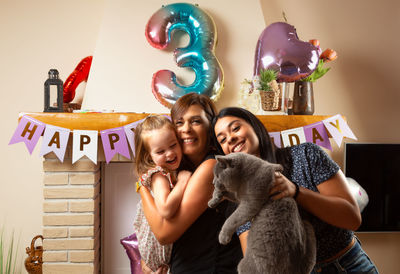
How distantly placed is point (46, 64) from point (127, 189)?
3.76 feet

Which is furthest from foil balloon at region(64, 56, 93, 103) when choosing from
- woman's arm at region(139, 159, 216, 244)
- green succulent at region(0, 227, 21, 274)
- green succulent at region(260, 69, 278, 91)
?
woman's arm at region(139, 159, 216, 244)

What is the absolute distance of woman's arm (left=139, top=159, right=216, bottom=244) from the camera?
1.18m

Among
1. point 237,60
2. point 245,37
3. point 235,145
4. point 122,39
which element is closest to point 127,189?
point 122,39

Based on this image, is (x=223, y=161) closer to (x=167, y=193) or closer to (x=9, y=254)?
(x=167, y=193)

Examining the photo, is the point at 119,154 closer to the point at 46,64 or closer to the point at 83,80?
the point at 83,80

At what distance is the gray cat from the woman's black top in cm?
36

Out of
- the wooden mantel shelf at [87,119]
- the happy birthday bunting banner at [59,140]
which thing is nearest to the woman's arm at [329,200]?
the wooden mantel shelf at [87,119]

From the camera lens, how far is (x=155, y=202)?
4.20ft

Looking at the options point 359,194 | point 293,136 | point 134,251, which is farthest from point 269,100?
point 134,251

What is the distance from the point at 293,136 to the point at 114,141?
111 cm

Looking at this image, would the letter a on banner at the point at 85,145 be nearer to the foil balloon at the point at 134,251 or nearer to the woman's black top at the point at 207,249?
the foil balloon at the point at 134,251

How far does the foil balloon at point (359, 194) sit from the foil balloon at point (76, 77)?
82.0 inches

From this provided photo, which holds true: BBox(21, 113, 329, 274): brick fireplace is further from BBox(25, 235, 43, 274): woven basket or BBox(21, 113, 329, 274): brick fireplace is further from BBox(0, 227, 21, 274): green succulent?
BBox(0, 227, 21, 274): green succulent

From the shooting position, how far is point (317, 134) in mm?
2186
